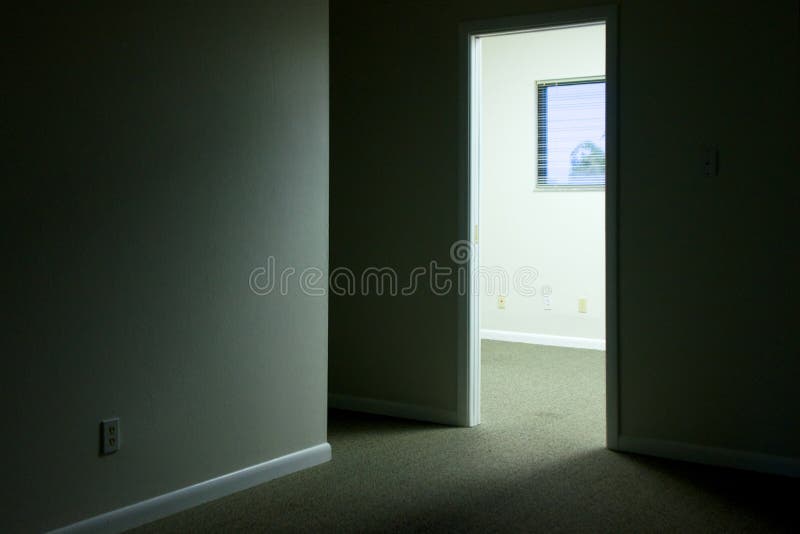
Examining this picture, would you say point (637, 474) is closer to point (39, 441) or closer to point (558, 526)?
point (558, 526)

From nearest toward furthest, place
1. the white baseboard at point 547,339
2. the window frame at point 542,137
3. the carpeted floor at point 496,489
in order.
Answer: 1. the carpeted floor at point 496,489
2. the white baseboard at point 547,339
3. the window frame at point 542,137

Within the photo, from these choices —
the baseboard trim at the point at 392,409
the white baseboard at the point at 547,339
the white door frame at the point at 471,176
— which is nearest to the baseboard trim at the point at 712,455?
the white door frame at the point at 471,176

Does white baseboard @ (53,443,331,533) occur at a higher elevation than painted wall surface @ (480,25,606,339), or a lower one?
lower

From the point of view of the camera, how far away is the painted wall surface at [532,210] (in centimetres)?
628

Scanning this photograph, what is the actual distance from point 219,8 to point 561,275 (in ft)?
13.7

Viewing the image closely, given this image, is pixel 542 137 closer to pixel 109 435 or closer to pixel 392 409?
pixel 392 409

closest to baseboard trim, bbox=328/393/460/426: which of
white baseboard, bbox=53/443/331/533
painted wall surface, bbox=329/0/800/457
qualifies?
painted wall surface, bbox=329/0/800/457

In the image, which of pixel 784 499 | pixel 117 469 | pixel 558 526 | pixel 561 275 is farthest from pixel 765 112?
pixel 561 275

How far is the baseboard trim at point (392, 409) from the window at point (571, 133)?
2.94m

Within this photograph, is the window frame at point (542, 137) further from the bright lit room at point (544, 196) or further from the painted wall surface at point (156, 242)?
the painted wall surface at point (156, 242)

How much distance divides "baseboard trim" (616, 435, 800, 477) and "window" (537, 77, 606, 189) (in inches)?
→ 123

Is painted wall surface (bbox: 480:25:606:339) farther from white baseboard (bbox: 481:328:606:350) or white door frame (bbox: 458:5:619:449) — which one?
white door frame (bbox: 458:5:619:449)

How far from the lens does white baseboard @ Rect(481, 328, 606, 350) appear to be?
6227mm

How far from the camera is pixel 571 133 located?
636 cm
